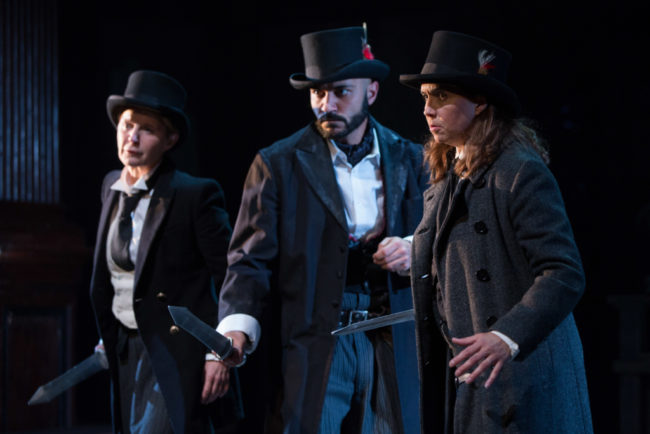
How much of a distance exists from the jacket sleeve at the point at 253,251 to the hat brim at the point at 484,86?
3.02 ft

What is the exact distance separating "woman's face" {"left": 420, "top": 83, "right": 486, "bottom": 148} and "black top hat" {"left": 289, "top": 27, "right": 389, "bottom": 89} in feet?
2.82

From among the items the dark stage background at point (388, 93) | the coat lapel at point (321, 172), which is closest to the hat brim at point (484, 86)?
the coat lapel at point (321, 172)

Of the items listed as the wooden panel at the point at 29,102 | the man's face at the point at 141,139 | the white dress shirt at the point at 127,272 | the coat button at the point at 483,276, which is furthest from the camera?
the wooden panel at the point at 29,102

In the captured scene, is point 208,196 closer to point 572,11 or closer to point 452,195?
point 452,195

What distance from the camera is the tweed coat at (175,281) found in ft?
11.2

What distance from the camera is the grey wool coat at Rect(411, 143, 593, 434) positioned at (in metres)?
2.02

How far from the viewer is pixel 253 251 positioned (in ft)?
10.0

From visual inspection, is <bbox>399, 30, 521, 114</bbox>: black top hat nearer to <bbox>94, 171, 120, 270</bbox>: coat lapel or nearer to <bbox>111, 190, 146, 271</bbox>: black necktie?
<bbox>111, 190, 146, 271</bbox>: black necktie

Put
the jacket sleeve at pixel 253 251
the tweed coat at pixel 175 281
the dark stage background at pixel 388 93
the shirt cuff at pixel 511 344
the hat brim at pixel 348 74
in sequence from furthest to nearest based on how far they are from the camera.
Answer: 1. the dark stage background at pixel 388 93
2. the tweed coat at pixel 175 281
3. the hat brim at pixel 348 74
4. the jacket sleeve at pixel 253 251
5. the shirt cuff at pixel 511 344

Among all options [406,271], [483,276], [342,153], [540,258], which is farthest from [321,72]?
[540,258]

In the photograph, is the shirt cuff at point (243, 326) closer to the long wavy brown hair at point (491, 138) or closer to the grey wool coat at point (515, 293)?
the grey wool coat at point (515, 293)

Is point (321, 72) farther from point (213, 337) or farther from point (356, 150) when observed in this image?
point (213, 337)

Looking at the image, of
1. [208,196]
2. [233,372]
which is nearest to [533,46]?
[208,196]

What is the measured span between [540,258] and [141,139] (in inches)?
82.2
